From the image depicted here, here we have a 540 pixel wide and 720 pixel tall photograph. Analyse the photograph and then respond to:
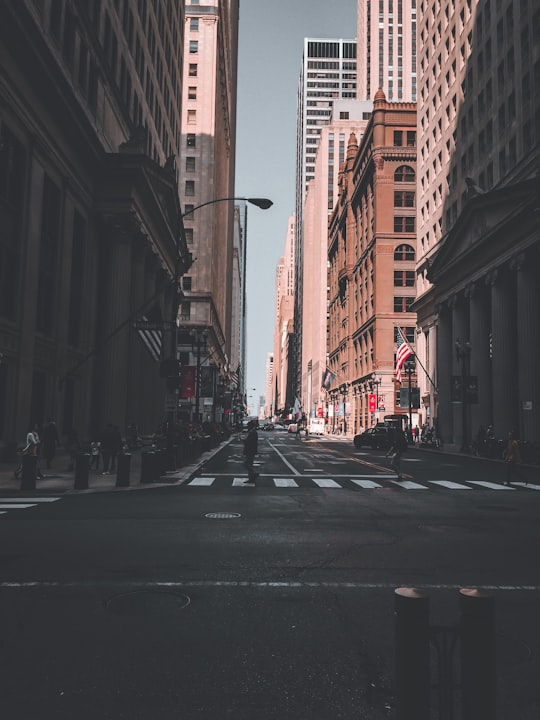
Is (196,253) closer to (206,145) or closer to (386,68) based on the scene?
(206,145)

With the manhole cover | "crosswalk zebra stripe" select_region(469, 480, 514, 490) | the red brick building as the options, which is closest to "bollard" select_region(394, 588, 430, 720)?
the manhole cover

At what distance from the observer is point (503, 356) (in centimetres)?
4509

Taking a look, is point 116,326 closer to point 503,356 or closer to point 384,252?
point 503,356

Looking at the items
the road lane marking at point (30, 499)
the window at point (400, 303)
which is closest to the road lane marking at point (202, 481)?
the road lane marking at point (30, 499)

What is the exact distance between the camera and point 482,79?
5094 centimetres

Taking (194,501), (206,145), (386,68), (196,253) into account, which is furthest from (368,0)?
(194,501)

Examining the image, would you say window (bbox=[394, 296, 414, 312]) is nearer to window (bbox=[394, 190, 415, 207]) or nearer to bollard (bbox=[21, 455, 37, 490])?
window (bbox=[394, 190, 415, 207])

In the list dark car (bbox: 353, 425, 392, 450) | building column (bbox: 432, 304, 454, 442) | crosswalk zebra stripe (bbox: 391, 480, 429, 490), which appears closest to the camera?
crosswalk zebra stripe (bbox: 391, 480, 429, 490)

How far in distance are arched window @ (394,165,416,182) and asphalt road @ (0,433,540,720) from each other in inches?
2990

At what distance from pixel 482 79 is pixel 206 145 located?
5027cm

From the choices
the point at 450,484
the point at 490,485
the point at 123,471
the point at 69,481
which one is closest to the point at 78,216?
the point at 69,481

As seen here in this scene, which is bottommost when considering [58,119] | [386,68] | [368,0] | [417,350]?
[417,350]

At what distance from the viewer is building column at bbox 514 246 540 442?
124 ft

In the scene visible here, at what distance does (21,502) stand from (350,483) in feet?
35.1
